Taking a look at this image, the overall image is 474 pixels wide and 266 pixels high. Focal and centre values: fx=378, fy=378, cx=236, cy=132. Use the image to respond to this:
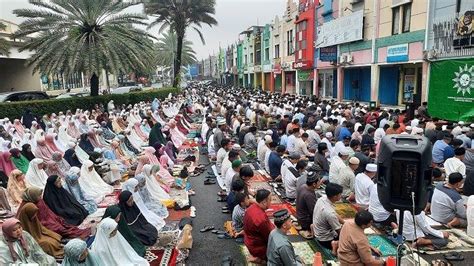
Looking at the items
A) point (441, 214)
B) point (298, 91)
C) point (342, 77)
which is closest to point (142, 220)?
point (441, 214)

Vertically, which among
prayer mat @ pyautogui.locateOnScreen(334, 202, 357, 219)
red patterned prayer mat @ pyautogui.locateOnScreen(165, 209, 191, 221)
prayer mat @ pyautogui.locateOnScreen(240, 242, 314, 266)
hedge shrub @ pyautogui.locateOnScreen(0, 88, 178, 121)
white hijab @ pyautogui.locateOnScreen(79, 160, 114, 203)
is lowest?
red patterned prayer mat @ pyautogui.locateOnScreen(165, 209, 191, 221)

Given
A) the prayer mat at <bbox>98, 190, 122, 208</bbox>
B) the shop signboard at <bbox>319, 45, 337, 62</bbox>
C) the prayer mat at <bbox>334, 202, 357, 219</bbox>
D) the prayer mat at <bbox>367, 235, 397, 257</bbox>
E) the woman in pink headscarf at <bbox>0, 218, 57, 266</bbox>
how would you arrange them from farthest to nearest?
the shop signboard at <bbox>319, 45, 337, 62</bbox> → the prayer mat at <bbox>98, 190, 122, 208</bbox> → the prayer mat at <bbox>334, 202, 357, 219</bbox> → the prayer mat at <bbox>367, 235, 397, 257</bbox> → the woman in pink headscarf at <bbox>0, 218, 57, 266</bbox>

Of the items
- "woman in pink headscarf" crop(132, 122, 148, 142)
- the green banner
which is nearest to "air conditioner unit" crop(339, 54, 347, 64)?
the green banner

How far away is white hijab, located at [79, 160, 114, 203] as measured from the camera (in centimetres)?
780

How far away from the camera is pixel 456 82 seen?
508 inches

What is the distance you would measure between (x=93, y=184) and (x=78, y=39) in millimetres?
11195

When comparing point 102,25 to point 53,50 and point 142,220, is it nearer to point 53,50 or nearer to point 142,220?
point 53,50

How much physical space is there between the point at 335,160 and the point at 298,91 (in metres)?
24.3

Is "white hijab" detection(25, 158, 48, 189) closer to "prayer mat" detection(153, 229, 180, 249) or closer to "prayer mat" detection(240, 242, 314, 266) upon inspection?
"prayer mat" detection(153, 229, 180, 249)

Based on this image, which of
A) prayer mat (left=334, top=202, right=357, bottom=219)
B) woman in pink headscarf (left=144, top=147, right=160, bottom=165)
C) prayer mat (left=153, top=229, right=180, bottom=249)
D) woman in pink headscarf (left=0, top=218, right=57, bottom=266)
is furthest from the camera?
woman in pink headscarf (left=144, top=147, right=160, bottom=165)

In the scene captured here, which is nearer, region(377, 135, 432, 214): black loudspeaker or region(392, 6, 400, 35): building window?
region(377, 135, 432, 214): black loudspeaker

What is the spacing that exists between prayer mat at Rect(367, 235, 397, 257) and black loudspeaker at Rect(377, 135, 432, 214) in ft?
4.77

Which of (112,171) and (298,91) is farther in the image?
(298,91)

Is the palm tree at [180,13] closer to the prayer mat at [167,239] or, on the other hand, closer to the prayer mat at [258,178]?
the prayer mat at [258,178]
